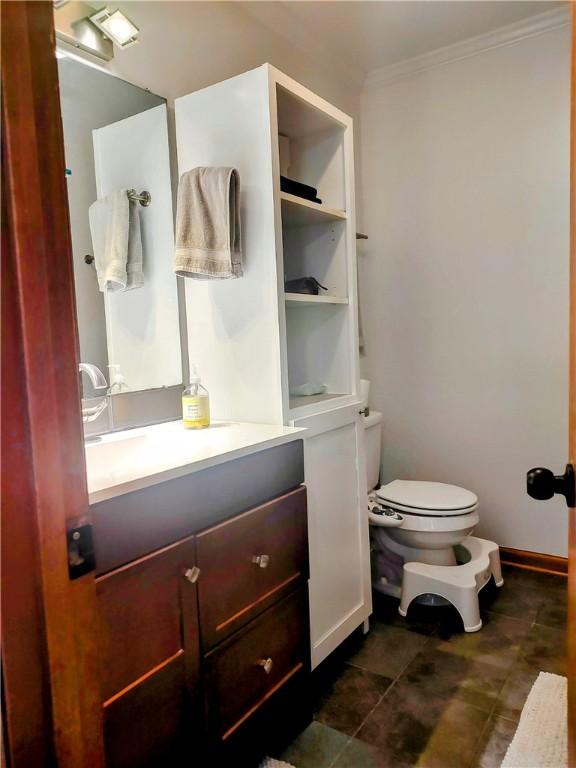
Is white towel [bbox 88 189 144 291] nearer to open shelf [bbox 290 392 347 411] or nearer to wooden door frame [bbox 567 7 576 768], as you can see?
open shelf [bbox 290 392 347 411]

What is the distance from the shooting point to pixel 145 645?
0.96 meters

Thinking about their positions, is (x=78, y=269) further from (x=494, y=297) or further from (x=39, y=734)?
(x=494, y=297)

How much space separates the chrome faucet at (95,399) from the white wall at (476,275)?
161cm

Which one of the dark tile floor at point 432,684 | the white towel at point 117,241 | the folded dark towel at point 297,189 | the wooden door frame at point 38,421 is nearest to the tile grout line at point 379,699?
the dark tile floor at point 432,684

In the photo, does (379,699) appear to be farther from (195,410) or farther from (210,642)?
(195,410)

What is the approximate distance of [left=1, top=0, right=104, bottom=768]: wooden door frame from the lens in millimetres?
452

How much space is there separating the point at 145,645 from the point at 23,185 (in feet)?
2.78

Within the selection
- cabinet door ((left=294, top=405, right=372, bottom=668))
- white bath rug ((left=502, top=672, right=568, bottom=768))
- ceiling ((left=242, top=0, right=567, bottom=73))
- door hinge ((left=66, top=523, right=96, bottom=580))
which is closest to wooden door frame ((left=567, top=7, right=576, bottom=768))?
white bath rug ((left=502, top=672, right=568, bottom=768))

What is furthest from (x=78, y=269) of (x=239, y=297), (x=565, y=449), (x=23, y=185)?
(x=565, y=449)

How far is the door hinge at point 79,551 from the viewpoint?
503mm

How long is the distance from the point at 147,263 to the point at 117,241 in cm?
13

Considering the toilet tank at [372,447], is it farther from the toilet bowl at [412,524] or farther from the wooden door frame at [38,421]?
the wooden door frame at [38,421]

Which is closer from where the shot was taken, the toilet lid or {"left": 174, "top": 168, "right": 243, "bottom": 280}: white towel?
{"left": 174, "top": 168, "right": 243, "bottom": 280}: white towel

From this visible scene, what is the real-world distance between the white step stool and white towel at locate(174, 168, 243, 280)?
1.43m
